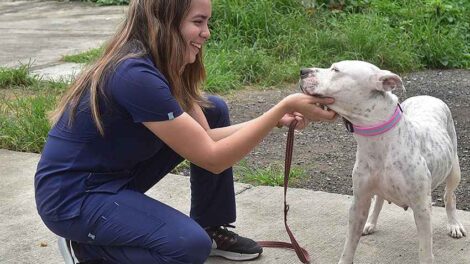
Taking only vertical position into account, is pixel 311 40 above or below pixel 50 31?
above

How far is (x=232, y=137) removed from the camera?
3.35 m

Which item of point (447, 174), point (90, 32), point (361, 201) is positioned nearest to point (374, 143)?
point (361, 201)

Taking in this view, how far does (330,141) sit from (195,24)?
3092mm

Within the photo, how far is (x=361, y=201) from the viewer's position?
3.62 meters

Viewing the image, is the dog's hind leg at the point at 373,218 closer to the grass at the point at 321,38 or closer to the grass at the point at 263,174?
the grass at the point at 263,174

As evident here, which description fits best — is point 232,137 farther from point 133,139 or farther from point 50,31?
point 50,31

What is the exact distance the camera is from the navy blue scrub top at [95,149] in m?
3.18

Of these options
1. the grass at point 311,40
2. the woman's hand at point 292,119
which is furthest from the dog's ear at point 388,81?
the grass at point 311,40

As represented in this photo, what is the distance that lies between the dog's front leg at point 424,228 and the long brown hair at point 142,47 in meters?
1.27

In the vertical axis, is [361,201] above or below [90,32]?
above

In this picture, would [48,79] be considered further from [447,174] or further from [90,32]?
[447,174]

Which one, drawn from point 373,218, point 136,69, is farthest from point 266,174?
point 136,69

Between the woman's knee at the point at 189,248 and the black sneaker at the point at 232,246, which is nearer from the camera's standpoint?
the woman's knee at the point at 189,248

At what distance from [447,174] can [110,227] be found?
174cm
